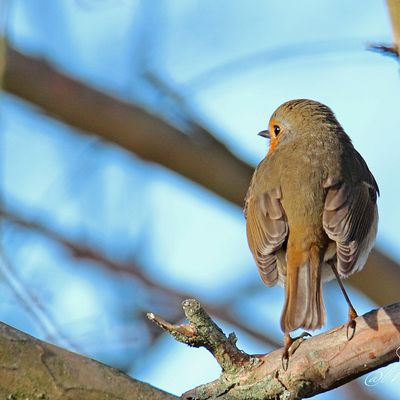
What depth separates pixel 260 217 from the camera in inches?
Result: 150

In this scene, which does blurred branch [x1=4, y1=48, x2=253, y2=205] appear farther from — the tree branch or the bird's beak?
the tree branch

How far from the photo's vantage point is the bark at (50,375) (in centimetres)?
237

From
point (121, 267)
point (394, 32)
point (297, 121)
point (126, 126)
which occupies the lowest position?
point (394, 32)

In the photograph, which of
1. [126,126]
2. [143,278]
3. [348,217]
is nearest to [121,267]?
[143,278]

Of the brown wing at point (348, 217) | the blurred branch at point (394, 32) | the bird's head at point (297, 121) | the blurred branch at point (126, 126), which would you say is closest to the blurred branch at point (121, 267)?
the blurred branch at point (126, 126)

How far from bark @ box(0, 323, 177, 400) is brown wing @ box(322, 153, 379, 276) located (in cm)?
128

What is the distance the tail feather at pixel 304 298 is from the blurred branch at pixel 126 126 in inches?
63.0

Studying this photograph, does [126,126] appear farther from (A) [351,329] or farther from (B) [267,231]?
(A) [351,329]

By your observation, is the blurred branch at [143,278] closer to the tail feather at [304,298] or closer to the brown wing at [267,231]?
the brown wing at [267,231]

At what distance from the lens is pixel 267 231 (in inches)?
146

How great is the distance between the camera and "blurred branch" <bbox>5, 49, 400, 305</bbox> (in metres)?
5.13

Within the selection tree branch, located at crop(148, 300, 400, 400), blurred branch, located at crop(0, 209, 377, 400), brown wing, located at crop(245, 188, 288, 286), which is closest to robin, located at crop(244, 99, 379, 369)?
brown wing, located at crop(245, 188, 288, 286)

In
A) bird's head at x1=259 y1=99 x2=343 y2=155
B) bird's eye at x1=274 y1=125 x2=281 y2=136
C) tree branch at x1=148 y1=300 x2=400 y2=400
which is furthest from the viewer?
bird's eye at x1=274 y1=125 x2=281 y2=136

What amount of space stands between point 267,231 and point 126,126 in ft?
5.61
